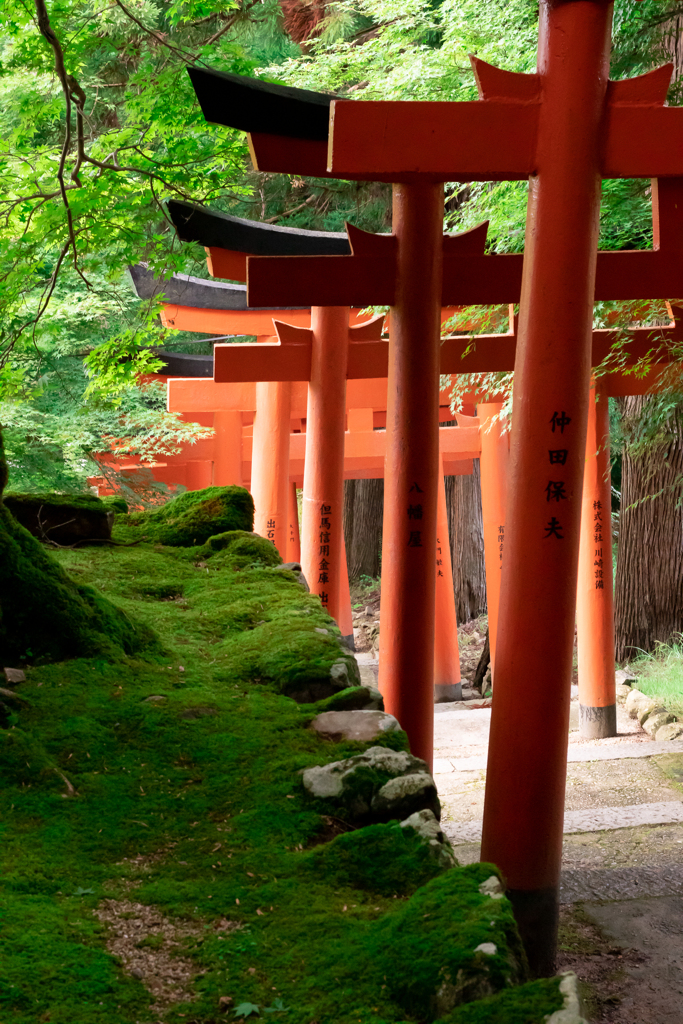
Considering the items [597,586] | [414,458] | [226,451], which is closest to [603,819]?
[597,586]

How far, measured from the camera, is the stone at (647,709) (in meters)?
9.04

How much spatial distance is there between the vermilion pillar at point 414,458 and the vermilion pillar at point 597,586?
12.8 feet

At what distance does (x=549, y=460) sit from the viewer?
4.14 m

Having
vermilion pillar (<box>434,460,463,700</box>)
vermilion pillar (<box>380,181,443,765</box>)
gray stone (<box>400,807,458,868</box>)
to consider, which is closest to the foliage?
vermilion pillar (<box>434,460,463,700</box>)

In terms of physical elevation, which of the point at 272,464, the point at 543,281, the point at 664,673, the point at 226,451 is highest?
the point at 543,281

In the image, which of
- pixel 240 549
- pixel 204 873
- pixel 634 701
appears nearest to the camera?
pixel 204 873

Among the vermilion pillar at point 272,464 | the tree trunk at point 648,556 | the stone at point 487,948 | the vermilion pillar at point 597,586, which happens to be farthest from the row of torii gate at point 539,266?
the tree trunk at point 648,556

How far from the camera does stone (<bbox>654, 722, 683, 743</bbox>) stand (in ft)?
27.5

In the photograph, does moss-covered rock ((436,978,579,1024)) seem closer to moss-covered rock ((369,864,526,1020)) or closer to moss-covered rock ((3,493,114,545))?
moss-covered rock ((369,864,526,1020))

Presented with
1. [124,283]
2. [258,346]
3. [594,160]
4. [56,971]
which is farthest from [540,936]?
[124,283]

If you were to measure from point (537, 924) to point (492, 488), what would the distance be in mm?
7262

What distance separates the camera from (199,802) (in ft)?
9.39

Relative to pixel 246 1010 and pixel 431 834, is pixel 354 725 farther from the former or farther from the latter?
pixel 246 1010

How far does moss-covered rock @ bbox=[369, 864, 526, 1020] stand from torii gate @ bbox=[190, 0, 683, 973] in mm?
1870
